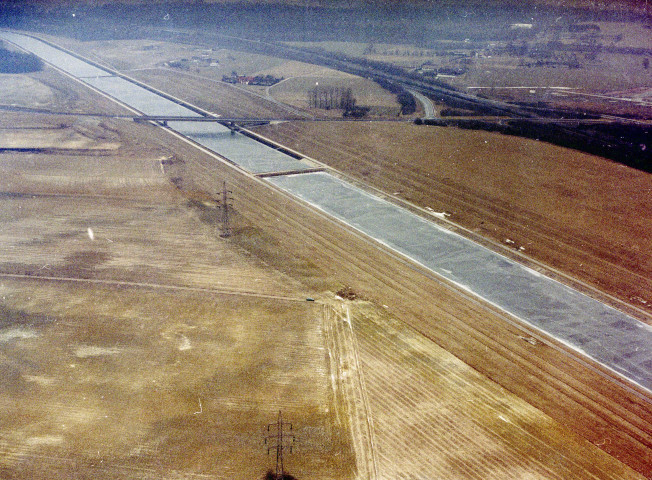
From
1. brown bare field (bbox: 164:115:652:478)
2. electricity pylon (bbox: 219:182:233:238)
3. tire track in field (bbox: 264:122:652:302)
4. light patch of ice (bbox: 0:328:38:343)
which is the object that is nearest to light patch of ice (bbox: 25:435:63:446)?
light patch of ice (bbox: 0:328:38:343)

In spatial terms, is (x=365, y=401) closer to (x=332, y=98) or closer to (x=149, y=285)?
(x=149, y=285)

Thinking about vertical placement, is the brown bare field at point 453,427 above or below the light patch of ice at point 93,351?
below

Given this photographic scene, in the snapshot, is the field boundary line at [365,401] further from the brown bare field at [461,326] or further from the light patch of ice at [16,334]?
the light patch of ice at [16,334]

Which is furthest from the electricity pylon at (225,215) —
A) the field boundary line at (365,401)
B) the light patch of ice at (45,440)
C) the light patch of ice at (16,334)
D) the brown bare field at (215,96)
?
the brown bare field at (215,96)

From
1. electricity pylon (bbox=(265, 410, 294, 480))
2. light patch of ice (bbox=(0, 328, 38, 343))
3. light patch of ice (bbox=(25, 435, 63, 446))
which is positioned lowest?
light patch of ice (bbox=(25, 435, 63, 446))

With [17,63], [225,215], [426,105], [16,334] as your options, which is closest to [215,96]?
[426,105]

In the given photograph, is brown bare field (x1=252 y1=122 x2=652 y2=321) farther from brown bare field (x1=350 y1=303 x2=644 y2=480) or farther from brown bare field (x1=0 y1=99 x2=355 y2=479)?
brown bare field (x1=0 y1=99 x2=355 y2=479)
